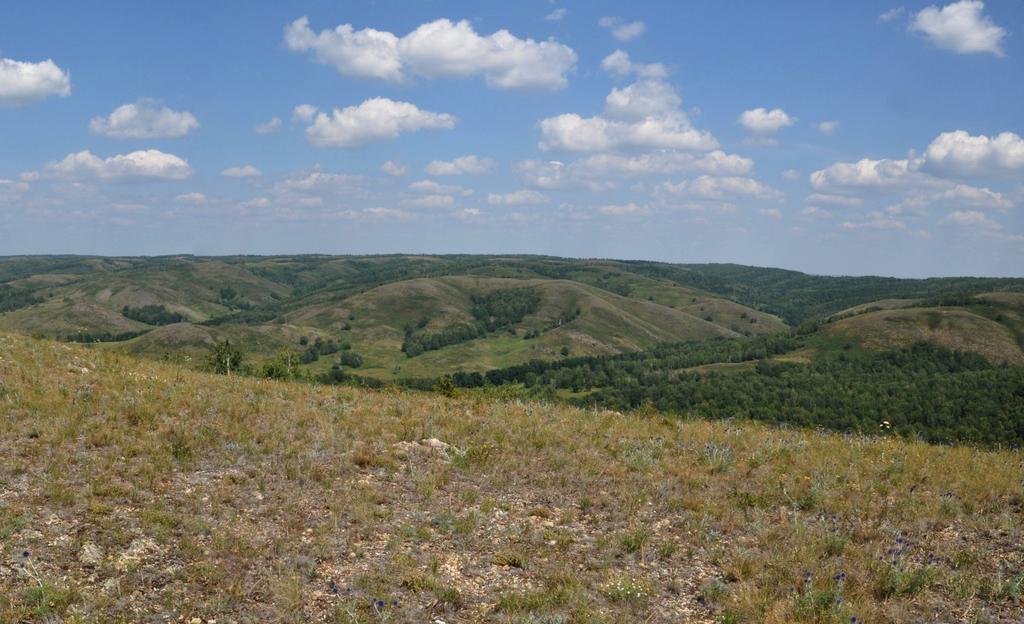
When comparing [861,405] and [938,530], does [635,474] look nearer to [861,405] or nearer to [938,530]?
[938,530]

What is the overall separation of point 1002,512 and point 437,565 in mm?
11814

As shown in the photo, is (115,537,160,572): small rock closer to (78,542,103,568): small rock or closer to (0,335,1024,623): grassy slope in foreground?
(0,335,1024,623): grassy slope in foreground

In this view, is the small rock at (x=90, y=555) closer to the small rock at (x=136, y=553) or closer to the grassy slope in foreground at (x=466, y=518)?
the grassy slope in foreground at (x=466, y=518)

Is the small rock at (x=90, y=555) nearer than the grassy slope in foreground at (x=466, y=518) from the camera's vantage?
No

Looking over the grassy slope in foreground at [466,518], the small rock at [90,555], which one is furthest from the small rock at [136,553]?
the small rock at [90,555]

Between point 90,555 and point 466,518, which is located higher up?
point 90,555

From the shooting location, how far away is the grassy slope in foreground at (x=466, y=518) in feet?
29.3

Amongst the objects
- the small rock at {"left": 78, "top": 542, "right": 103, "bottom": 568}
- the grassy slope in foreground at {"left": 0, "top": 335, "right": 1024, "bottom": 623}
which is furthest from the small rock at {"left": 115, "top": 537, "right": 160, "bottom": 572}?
the small rock at {"left": 78, "top": 542, "right": 103, "bottom": 568}

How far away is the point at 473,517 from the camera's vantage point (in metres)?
11.7

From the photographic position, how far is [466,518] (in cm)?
1174

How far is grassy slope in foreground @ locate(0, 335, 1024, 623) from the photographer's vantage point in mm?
8945

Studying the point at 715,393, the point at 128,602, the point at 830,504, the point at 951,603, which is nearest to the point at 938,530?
the point at 830,504

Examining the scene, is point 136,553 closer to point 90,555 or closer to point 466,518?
point 90,555

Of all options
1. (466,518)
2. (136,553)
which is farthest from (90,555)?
(466,518)
